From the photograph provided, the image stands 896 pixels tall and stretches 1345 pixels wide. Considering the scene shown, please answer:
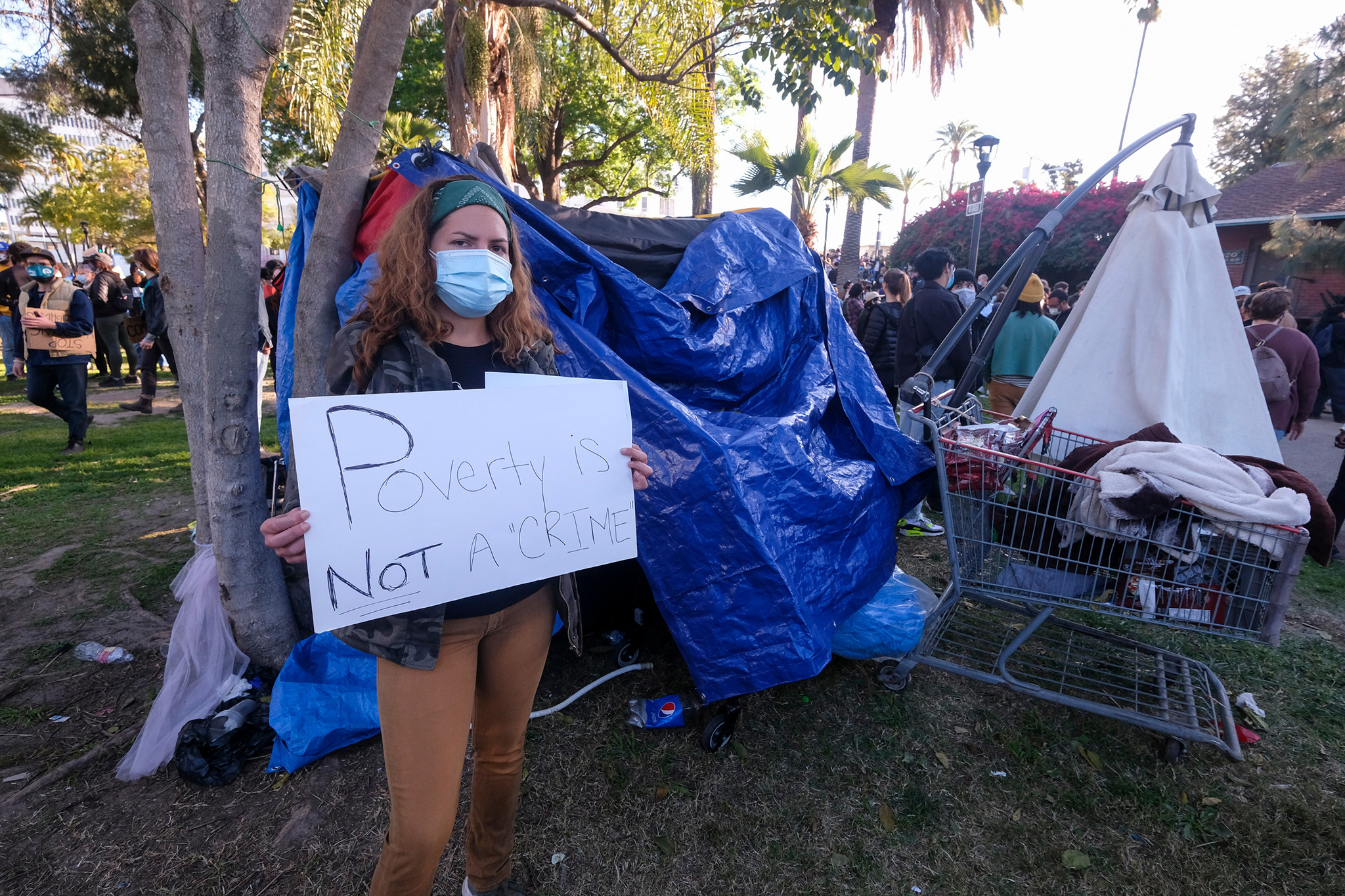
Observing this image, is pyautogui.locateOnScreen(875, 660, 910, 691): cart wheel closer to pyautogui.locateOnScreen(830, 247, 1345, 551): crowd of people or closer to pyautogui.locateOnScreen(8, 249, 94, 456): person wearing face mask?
pyautogui.locateOnScreen(830, 247, 1345, 551): crowd of people

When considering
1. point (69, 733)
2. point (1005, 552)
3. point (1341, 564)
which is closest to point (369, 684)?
point (69, 733)

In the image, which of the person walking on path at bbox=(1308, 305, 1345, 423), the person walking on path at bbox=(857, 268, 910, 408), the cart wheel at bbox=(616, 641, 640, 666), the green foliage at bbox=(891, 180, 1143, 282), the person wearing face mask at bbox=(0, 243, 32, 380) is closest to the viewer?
the cart wheel at bbox=(616, 641, 640, 666)

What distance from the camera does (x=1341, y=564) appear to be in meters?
4.45

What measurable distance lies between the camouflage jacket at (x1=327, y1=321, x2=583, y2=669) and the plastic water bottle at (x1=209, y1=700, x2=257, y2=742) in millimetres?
1454

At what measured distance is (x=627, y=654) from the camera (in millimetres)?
3088

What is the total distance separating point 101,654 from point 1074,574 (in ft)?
13.8

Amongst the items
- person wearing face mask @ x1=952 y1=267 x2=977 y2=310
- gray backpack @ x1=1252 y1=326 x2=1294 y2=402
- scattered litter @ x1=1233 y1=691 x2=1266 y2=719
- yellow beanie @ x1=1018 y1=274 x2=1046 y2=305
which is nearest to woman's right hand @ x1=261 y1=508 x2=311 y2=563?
scattered litter @ x1=1233 y1=691 x2=1266 y2=719

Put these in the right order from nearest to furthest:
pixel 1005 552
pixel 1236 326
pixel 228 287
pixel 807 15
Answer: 1. pixel 228 287
2. pixel 1005 552
3. pixel 1236 326
4. pixel 807 15

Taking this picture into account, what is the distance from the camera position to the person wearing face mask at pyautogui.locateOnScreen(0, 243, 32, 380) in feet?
25.1

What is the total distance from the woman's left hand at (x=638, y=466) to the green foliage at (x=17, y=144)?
58.9 feet

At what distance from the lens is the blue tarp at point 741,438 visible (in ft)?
7.78

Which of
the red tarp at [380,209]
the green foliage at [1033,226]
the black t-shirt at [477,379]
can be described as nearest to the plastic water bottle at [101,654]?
the red tarp at [380,209]

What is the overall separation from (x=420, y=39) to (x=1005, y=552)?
51.5ft

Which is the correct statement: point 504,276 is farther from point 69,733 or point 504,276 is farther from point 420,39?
point 420,39
